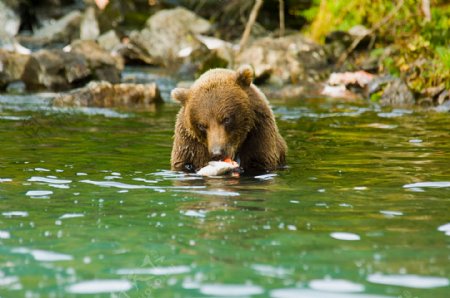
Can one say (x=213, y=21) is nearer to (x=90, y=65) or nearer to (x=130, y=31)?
(x=130, y=31)

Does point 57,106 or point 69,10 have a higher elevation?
point 69,10

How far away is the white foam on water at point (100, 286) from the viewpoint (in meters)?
4.18

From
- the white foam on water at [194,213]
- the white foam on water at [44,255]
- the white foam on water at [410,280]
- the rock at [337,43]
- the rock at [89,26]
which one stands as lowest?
the white foam on water at [44,255]

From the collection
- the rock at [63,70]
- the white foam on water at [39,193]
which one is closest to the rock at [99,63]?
the rock at [63,70]

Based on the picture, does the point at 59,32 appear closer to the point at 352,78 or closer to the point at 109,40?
the point at 109,40

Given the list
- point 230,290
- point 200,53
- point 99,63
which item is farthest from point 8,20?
point 230,290

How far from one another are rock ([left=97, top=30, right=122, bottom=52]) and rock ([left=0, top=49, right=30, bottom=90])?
6948 millimetres

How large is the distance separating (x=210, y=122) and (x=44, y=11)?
2377 cm

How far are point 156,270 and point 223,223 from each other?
122cm

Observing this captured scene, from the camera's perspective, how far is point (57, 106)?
588 inches

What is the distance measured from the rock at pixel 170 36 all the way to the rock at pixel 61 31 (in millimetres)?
2212

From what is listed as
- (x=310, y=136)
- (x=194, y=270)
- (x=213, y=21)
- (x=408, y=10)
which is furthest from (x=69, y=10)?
(x=194, y=270)

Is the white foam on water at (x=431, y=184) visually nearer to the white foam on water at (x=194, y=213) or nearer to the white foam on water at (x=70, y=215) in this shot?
the white foam on water at (x=194, y=213)

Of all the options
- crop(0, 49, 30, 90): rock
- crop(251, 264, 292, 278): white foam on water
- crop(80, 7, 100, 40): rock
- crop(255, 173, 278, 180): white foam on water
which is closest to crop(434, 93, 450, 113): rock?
crop(255, 173, 278, 180): white foam on water
